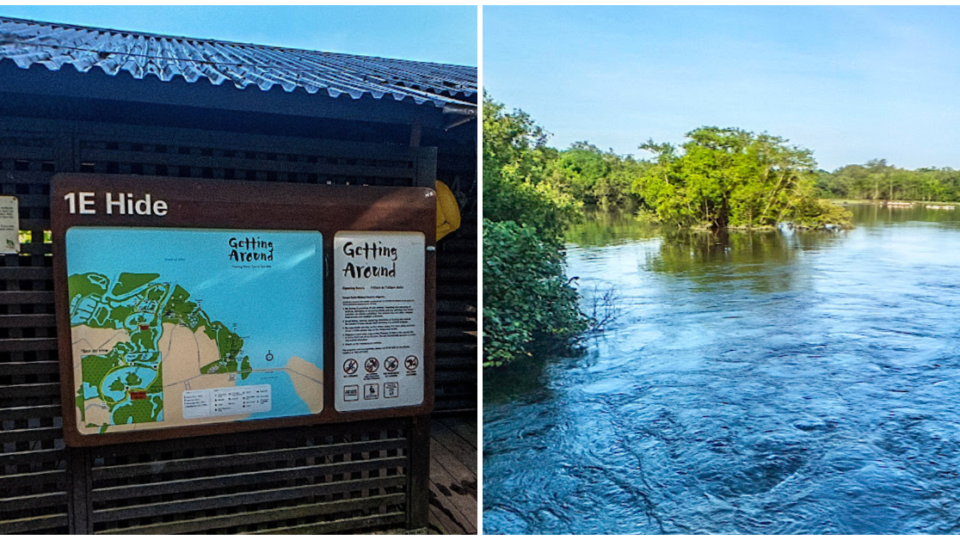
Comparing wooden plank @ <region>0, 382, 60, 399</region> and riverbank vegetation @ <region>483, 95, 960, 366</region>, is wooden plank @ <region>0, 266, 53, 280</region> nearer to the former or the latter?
wooden plank @ <region>0, 382, 60, 399</region>

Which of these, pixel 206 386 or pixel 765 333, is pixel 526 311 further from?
pixel 206 386

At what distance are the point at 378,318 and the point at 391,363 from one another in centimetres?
23

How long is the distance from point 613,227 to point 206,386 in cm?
473

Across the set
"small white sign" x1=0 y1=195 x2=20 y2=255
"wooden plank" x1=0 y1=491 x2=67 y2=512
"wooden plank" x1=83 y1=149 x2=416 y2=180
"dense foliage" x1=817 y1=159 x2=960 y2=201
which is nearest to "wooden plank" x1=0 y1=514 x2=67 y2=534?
"wooden plank" x1=0 y1=491 x2=67 y2=512

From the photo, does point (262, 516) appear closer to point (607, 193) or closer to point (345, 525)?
point (345, 525)

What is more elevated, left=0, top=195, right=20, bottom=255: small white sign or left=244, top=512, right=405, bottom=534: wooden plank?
left=0, top=195, right=20, bottom=255: small white sign

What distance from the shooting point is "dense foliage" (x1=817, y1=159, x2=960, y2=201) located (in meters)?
6.68

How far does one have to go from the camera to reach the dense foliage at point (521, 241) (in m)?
6.24

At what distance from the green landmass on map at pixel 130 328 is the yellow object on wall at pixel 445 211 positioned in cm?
228

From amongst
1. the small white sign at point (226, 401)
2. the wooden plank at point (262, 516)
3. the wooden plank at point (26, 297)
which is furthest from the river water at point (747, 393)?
the wooden plank at point (26, 297)

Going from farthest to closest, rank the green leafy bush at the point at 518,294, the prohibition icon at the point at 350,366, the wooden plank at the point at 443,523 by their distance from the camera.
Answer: the green leafy bush at the point at 518,294 < the wooden plank at the point at 443,523 < the prohibition icon at the point at 350,366

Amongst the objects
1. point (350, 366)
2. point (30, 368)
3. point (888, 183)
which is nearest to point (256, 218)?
point (350, 366)

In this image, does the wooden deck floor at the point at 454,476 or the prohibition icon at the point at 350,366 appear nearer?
the prohibition icon at the point at 350,366

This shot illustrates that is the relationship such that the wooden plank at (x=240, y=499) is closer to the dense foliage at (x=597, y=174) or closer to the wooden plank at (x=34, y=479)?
the wooden plank at (x=34, y=479)
